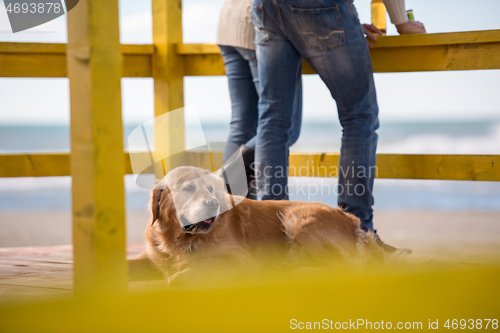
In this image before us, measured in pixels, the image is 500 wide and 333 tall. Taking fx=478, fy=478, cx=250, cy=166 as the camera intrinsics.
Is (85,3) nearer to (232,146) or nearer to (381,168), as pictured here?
(232,146)

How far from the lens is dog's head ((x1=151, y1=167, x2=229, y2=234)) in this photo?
1692 millimetres

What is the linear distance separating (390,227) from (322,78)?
4.32 metres

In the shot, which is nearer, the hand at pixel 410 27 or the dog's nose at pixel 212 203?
the dog's nose at pixel 212 203

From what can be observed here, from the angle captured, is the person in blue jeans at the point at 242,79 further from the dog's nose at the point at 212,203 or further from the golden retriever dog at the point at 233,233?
the dog's nose at the point at 212,203

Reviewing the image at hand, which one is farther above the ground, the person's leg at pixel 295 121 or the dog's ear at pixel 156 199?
the person's leg at pixel 295 121

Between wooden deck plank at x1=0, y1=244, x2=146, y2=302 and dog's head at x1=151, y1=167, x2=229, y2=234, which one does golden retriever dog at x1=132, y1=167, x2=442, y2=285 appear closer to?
dog's head at x1=151, y1=167, x2=229, y2=234

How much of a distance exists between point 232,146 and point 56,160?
0.95m

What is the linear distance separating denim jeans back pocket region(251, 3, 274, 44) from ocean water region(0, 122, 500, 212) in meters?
0.49

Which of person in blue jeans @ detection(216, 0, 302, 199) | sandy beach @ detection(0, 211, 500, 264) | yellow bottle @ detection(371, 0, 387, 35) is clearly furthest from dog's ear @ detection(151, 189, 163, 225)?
sandy beach @ detection(0, 211, 500, 264)

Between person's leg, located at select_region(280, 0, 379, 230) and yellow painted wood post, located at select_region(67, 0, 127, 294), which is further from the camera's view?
person's leg, located at select_region(280, 0, 379, 230)

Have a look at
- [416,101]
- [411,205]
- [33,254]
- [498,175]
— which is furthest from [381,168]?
[416,101]

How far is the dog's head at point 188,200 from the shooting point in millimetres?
1692

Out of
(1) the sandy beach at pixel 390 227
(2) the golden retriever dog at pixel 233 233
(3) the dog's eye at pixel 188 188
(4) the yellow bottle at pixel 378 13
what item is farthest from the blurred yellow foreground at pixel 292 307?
(1) the sandy beach at pixel 390 227

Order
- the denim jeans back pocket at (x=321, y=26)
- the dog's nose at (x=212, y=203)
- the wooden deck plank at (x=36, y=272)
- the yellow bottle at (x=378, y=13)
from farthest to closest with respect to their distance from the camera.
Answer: the yellow bottle at (x=378, y=13) → the denim jeans back pocket at (x=321, y=26) → the dog's nose at (x=212, y=203) → the wooden deck plank at (x=36, y=272)
